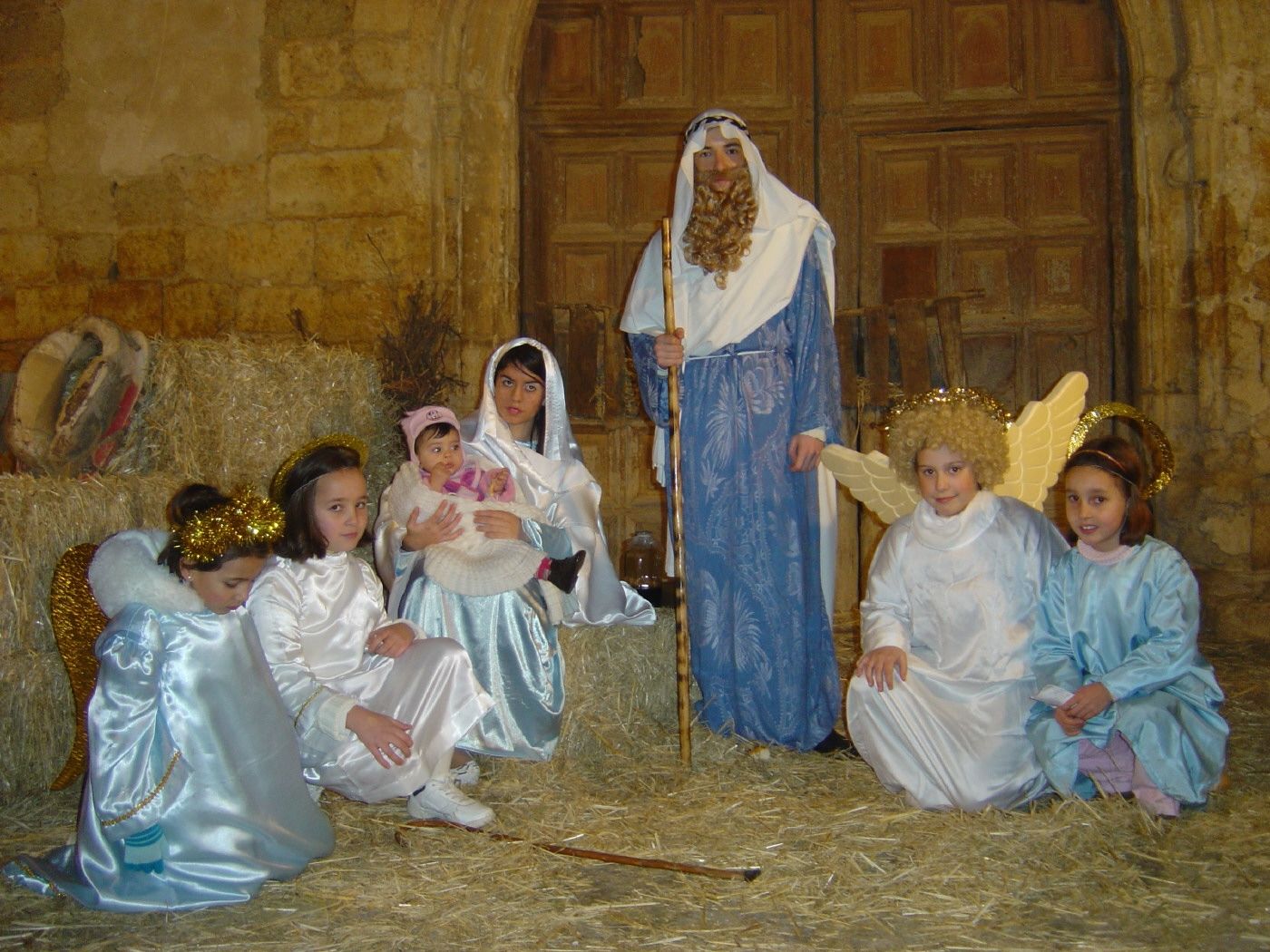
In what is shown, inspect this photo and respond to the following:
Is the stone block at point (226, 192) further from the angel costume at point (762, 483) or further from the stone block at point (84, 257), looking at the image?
the angel costume at point (762, 483)

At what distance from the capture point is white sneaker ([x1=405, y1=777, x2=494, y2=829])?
3.22 metres

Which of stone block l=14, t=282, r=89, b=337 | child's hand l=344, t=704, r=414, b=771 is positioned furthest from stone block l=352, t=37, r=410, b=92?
child's hand l=344, t=704, r=414, b=771

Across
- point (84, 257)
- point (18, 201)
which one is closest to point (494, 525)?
point (84, 257)

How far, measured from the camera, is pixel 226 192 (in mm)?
6324

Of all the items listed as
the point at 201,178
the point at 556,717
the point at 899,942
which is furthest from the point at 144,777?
the point at 201,178

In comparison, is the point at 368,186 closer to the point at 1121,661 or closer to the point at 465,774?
the point at 465,774

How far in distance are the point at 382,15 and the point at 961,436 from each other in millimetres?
4270

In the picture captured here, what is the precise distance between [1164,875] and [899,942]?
31.0 inches

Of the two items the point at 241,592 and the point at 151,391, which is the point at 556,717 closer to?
the point at 241,592

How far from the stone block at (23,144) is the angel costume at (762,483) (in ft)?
14.1

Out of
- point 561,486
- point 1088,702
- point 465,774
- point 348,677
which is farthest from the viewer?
point 561,486

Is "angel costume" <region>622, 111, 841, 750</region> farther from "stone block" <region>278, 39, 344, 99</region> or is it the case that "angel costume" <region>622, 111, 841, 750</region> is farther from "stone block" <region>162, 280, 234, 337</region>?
"stone block" <region>162, 280, 234, 337</region>

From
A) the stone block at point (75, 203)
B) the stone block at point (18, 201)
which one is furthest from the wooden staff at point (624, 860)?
the stone block at point (18, 201)

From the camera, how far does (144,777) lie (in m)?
2.75
